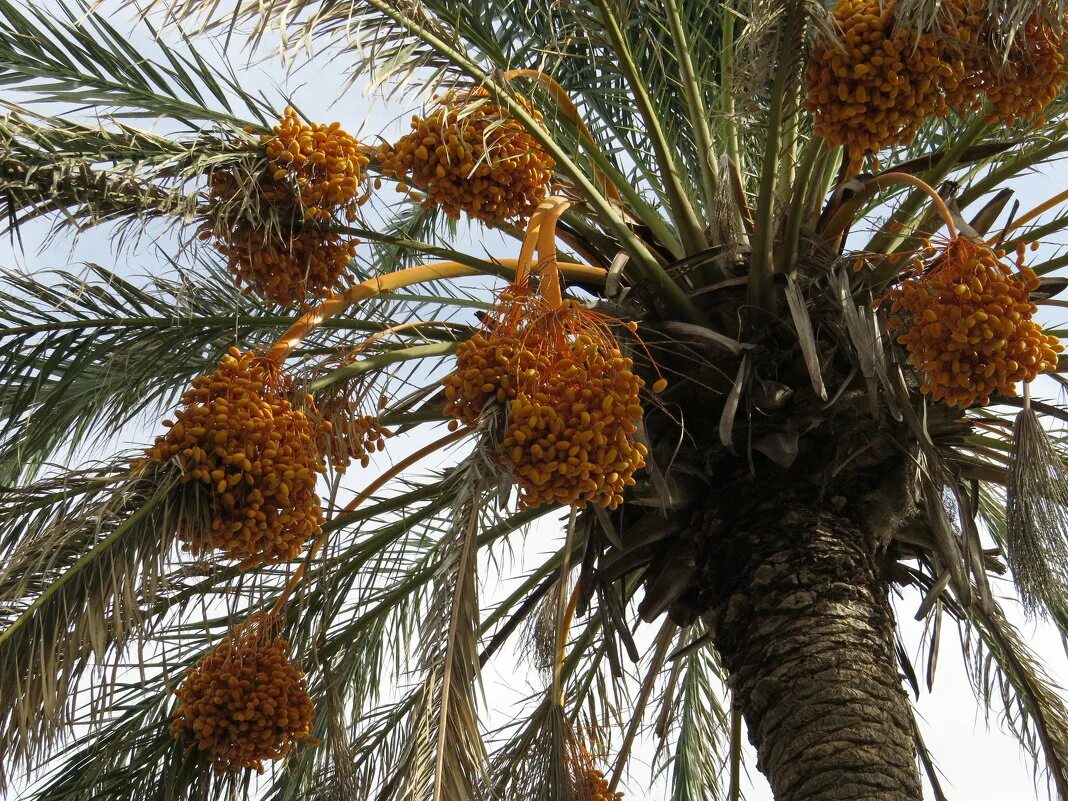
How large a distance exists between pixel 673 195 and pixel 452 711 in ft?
7.53

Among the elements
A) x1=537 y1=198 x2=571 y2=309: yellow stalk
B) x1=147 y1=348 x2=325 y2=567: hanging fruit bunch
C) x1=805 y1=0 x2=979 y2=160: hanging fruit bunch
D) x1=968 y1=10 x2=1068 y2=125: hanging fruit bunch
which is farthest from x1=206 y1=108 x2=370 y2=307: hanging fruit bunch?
x1=968 y1=10 x2=1068 y2=125: hanging fruit bunch

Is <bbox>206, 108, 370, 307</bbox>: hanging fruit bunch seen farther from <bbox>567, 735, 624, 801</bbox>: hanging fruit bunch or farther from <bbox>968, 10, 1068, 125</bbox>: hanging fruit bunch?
<bbox>567, 735, 624, 801</bbox>: hanging fruit bunch

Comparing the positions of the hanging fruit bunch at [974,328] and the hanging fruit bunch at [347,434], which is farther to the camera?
the hanging fruit bunch at [347,434]

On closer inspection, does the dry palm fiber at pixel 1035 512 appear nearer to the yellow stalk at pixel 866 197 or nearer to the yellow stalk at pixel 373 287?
the yellow stalk at pixel 866 197

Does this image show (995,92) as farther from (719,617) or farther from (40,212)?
(40,212)

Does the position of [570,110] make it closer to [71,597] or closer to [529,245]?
[529,245]

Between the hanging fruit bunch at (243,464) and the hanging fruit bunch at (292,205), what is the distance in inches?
18.6

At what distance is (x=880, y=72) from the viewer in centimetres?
373

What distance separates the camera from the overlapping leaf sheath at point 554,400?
3334 mm

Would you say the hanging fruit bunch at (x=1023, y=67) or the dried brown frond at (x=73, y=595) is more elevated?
the hanging fruit bunch at (x=1023, y=67)

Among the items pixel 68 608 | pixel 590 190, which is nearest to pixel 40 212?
pixel 68 608

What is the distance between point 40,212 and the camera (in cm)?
405

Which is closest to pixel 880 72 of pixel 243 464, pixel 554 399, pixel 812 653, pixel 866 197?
pixel 866 197

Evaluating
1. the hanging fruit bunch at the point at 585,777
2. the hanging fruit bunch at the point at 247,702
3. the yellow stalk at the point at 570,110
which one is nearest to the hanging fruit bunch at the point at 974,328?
the yellow stalk at the point at 570,110
